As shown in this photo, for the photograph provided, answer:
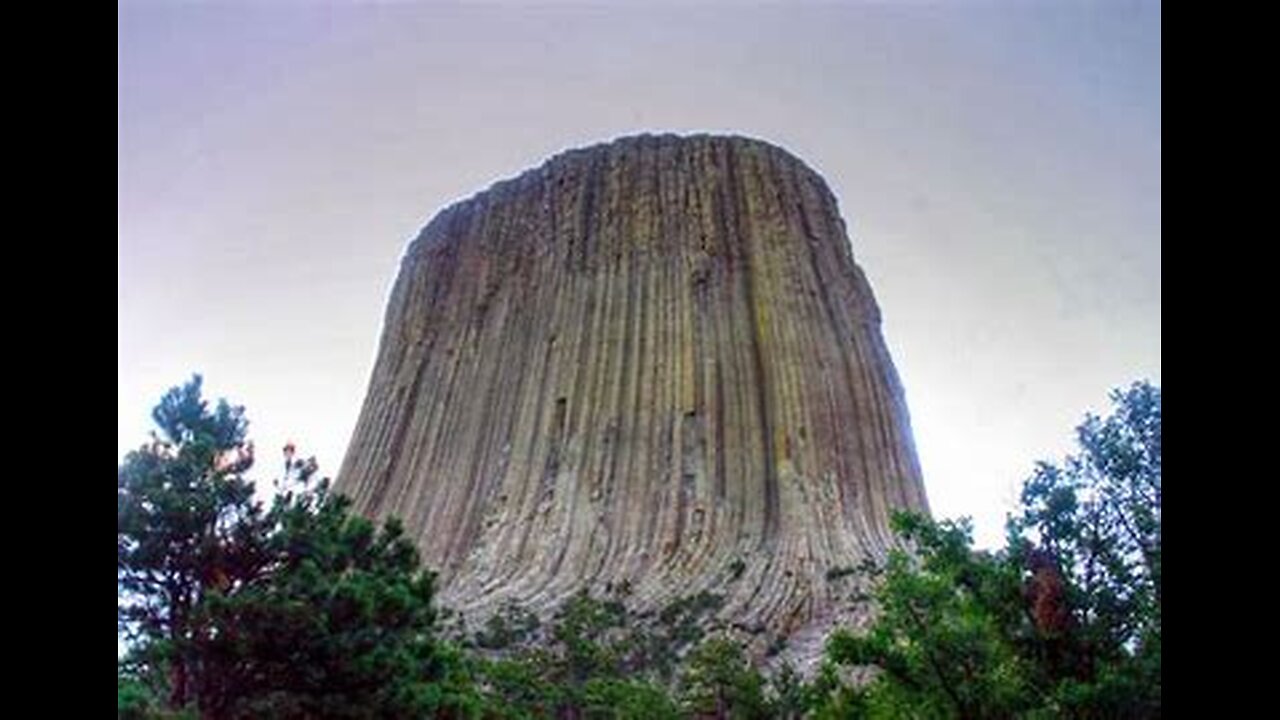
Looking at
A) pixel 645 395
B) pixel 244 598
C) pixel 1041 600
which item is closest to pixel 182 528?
pixel 244 598

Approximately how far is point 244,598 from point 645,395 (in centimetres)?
2668

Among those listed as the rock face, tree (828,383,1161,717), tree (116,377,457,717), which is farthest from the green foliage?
tree (828,383,1161,717)

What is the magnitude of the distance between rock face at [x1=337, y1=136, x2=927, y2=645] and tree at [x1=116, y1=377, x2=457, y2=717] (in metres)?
18.2

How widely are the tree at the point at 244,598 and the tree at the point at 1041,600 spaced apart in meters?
4.54

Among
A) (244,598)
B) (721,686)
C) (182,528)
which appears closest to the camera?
(244,598)

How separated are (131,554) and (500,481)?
1018 inches

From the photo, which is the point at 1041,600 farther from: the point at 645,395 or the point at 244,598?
the point at 645,395

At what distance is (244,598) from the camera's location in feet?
37.1

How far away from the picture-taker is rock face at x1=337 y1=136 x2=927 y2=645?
3362cm

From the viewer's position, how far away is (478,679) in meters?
23.0

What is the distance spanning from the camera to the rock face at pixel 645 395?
33.6 m

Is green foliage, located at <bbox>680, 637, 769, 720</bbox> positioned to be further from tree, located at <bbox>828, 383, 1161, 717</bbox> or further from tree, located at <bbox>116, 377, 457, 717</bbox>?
tree, located at <bbox>828, 383, 1161, 717</bbox>

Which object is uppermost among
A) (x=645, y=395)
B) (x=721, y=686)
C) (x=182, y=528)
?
(x=645, y=395)
